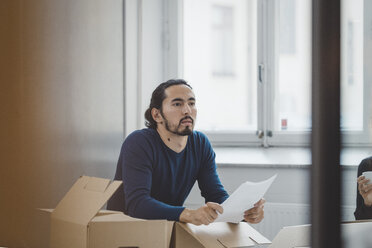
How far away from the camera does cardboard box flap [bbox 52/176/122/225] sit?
127 centimetres

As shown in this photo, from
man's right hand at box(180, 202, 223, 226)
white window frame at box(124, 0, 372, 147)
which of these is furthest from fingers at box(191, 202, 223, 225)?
white window frame at box(124, 0, 372, 147)

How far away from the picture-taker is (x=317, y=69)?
0.31 metres

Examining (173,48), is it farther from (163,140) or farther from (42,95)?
(42,95)

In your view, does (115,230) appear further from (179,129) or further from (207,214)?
(179,129)

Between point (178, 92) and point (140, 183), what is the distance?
452mm

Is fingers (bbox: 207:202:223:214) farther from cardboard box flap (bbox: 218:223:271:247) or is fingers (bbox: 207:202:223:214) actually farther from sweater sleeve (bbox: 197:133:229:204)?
sweater sleeve (bbox: 197:133:229:204)

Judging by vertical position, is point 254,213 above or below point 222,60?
below

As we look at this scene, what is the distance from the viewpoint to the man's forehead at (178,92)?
186 cm

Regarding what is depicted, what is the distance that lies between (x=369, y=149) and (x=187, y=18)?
2.51m

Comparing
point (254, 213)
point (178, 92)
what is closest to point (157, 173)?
point (178, 92)

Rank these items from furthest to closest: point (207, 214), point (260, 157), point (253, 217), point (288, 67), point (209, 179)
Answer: point (288, 67) < point (260, 157) < point (209, 179) < point (253, 217) < point (207, 214)

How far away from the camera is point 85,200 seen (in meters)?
1.33

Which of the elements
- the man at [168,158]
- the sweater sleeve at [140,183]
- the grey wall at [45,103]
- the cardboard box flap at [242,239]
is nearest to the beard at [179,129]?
the man at [168,158]

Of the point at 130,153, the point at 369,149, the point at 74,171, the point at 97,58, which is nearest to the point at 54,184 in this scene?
the point at 74,171
